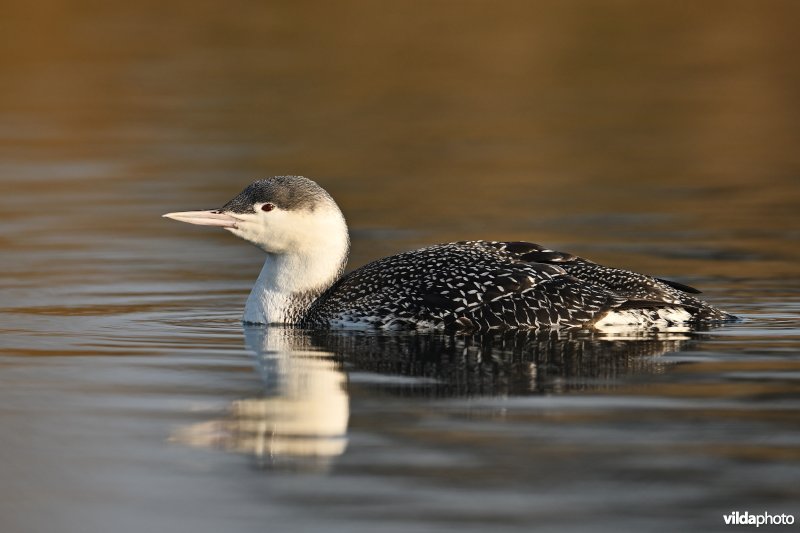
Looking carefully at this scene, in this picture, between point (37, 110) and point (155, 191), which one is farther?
point (37, 110)

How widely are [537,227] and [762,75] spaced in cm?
1150

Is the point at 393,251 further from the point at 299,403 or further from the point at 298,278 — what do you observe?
the point at 299,403

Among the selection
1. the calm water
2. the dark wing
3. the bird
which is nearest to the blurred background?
the calm water

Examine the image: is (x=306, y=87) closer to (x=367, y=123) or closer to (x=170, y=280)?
(x=367, y=123)

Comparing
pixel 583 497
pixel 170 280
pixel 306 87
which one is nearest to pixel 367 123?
pixel 306 87

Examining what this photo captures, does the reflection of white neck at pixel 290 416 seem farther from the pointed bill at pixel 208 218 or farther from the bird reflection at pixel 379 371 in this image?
the pointed bill at pixel 208 218

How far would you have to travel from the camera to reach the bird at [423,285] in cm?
861

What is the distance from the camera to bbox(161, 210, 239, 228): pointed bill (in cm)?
869

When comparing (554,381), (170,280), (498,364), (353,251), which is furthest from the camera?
(353,251)

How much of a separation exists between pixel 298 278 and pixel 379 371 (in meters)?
1.67

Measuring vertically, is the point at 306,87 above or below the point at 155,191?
above

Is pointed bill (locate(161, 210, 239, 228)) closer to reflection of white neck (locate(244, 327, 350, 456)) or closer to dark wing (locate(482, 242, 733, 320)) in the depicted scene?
reflection of white neck (locate(244, 327, 350, 456))

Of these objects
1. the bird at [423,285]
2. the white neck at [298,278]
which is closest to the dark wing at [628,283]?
the bird at [423,285]

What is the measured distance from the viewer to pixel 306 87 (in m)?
23.4
